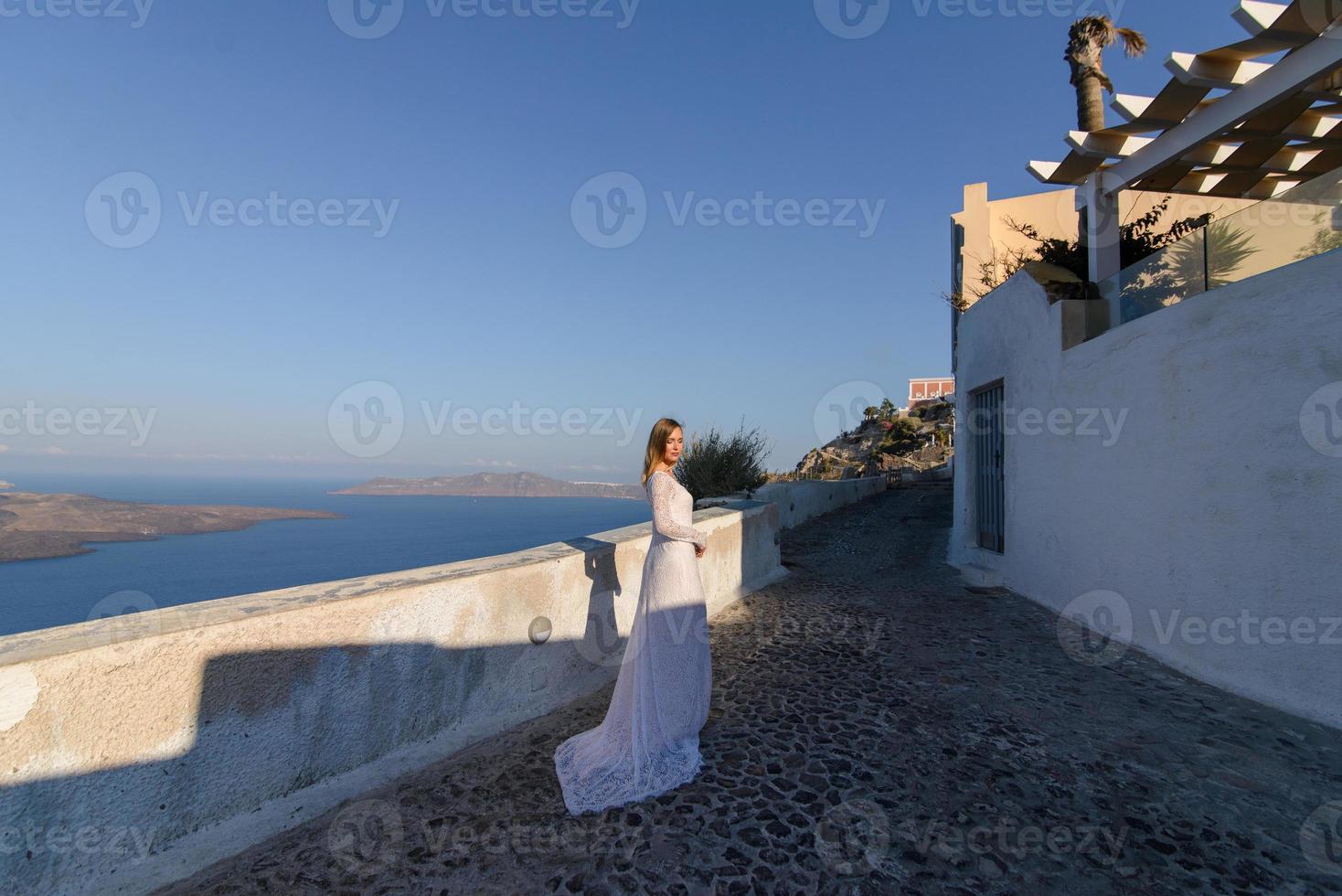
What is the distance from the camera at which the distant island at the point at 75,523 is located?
34.9 ft

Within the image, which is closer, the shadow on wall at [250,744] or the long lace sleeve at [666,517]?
the shadow on wall at [250,744]

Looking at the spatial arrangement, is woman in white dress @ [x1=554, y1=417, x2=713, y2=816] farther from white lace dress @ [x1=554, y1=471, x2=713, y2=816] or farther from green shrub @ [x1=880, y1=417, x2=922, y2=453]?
green shrub @ [x1=880, y1=417, x2=922, y2=453]

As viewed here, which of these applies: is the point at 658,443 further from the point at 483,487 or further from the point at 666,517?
the point at 483,487

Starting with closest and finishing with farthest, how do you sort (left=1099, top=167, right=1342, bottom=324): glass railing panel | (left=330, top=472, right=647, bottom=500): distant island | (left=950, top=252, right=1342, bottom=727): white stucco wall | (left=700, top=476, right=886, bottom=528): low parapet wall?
(left=950, top=252, right=1342, bottom=727): white stucco wall → (left=1099, top=167, right=1342, bottom=324): glass railing panel → (left=700, top=476, right=886, bottom=528): low parapet wall → (left=330, top=472, right=647, bottom=500): distant island

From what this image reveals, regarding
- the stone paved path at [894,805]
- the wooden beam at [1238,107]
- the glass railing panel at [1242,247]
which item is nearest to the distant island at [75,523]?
the stone paved path at [894,805]

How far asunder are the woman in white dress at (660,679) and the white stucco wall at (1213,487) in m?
3.86

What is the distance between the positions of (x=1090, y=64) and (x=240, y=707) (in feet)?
52.3

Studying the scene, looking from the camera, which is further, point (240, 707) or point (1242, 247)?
point (1242, 247)

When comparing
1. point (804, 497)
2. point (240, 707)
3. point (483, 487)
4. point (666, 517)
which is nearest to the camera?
point (240, 707)

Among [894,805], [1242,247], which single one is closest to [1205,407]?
[1242,247]

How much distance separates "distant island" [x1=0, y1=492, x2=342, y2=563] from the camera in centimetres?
1064

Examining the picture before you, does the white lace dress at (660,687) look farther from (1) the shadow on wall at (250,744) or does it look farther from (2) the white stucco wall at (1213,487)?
(2) the white stucco wall at (1213,487)

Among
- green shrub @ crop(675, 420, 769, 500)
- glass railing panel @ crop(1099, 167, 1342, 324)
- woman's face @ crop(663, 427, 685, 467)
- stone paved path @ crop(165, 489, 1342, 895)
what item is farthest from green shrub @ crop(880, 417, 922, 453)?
woman's face @ crop(663, 427, 685, 467)

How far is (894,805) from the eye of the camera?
274cm
